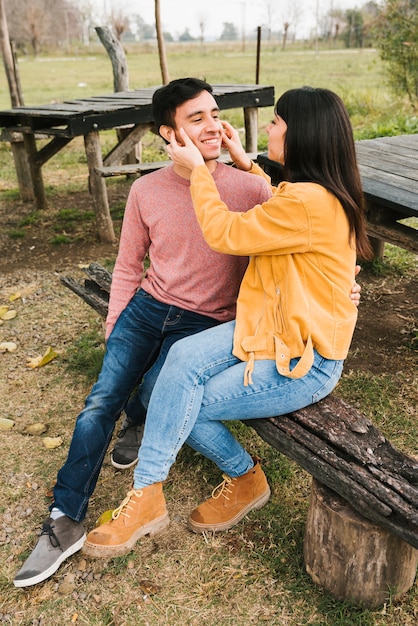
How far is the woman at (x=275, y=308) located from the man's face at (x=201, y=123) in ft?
0.29

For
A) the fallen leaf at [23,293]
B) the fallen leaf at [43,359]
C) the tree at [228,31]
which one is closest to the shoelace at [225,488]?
the fallen leaf at [43,359]

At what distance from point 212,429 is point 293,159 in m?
1.00

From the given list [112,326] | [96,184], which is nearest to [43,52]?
[96,184]

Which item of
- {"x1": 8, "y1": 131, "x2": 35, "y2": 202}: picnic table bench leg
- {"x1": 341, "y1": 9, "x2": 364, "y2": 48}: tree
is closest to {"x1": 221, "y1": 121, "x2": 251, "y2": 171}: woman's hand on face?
{"x1": 8, "y1": 131, "x2": 35, "y2": 202}: picnic table bench leg

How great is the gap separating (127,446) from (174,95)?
1.54 metres

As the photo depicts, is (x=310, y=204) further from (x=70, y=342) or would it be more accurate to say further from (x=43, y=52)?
(x=43, y=52)

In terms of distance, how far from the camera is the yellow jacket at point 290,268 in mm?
1955

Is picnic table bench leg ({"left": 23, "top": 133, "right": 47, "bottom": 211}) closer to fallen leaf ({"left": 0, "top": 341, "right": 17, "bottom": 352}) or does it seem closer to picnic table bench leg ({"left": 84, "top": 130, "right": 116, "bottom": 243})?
picnic table bench leg ({"left": 84, "top": 130, "right": 116, "bottom": 243})

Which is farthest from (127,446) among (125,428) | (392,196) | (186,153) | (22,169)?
(22,169)

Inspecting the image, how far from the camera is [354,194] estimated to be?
2.04 metres

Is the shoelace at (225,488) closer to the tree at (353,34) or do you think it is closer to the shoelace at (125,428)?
the shoelace at (125,428)

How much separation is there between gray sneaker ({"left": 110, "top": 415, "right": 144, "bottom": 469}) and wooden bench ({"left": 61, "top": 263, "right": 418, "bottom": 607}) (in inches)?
33.8

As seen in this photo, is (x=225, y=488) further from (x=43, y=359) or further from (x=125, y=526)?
(x=43, y=359)

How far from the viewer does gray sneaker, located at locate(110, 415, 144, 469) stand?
2.78 m
